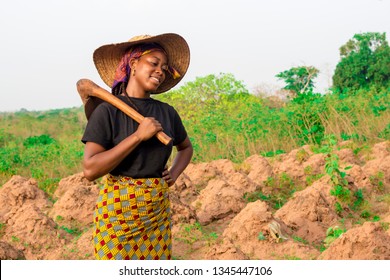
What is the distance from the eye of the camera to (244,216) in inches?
183

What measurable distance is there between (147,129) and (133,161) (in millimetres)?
186

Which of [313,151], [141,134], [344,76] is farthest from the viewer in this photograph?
[344,76]

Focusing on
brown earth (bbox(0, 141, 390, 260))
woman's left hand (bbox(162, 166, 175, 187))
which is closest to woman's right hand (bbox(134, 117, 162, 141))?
woman's left hand (bbox(162, 166, 175, 187))

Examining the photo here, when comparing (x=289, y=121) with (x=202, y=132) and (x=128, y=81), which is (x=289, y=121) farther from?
(x=128, y=81)

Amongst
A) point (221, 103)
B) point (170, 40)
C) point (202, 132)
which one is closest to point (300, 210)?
point (170, 40)

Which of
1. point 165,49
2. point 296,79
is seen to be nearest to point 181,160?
point 165,49

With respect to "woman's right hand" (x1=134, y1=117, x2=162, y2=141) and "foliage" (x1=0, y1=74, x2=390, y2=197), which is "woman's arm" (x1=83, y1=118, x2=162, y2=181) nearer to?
"woman's right hand" (x1=134, y1=117, x2=162, y2=141)

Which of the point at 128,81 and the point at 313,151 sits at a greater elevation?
the point at 128,81

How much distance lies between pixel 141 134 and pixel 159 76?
1.16 feet

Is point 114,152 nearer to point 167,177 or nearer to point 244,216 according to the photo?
point 167,177

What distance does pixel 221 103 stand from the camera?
1712cm

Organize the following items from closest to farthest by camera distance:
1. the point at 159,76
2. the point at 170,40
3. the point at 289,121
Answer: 1. the point at 159,76
2. the point at 170,40
3. the point at 289,121

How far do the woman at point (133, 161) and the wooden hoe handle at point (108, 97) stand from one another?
0.12 ft

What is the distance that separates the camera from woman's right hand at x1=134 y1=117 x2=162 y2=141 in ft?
→ 7.95
